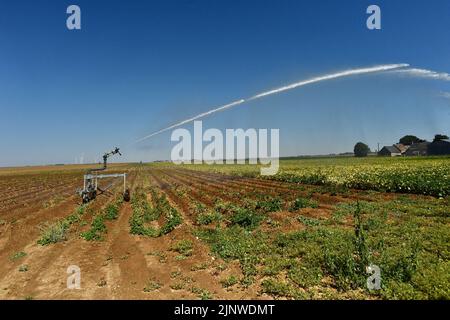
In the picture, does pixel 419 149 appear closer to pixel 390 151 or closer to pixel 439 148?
pixel 439 148

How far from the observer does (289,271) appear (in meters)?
7.40

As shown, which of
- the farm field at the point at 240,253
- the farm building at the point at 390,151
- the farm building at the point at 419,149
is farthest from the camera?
the farm building at the point at 390,151

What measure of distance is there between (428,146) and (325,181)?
7891cm

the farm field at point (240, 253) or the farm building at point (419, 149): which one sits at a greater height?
the farm building at point (419, 149)

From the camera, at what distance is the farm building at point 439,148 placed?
84.1 metres

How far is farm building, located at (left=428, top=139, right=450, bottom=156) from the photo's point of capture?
276 feet

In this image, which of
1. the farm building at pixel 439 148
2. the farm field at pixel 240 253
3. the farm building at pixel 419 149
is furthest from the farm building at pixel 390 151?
the farm field at pixel 240 253

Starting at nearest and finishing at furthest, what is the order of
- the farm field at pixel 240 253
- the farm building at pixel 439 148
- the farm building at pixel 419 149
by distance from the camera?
the farm field at pixel 240 253
the farm building at pixel 439 148
the farm building at pixel 419 149

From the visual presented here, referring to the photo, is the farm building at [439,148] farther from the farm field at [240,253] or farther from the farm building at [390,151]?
the farm field at [240,253]

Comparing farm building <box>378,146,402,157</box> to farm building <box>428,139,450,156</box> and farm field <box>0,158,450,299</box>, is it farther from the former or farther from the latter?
farm field <box>0,158,450,299</box>

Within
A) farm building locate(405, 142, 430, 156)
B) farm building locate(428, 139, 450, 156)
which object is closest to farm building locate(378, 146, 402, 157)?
farm building locate(405, 142, 430, 156)

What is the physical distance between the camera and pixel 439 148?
3378 inches
